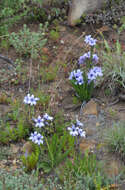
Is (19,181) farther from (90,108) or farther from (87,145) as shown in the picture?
(90,108)

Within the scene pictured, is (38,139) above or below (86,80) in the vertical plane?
below

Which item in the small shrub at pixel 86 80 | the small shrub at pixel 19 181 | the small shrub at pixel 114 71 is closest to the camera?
the small shrub at pixel 19 181

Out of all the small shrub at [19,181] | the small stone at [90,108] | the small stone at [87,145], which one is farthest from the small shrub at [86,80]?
the small shrub at [19,181]

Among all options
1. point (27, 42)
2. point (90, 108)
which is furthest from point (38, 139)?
point (27, 42)

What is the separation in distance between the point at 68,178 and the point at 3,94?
1704 millimetres

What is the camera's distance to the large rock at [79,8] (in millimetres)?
5598

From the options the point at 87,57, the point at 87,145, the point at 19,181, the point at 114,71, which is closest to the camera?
the point at 19,181

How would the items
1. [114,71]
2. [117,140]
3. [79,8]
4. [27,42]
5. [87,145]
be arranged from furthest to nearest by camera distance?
[79,8] < [27,42] < [114,71] < [87,145] < [117,140]

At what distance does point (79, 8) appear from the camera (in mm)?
5602

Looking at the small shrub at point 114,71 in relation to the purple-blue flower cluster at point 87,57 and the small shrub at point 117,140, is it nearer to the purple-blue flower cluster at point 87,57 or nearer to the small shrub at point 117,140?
the purple-blue flower cluster at point 87,57

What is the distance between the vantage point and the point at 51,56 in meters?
5.08

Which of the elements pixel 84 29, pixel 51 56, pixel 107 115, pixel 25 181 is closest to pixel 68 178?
pixel 25 181

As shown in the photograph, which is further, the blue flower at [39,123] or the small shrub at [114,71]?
the small shrub at [114,71]

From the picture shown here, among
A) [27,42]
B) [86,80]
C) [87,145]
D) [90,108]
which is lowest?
[87,145]
